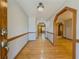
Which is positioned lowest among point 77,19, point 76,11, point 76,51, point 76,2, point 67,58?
point 67,58

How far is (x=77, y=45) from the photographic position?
384 cm

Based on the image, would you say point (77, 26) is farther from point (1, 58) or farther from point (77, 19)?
point (1, 58)

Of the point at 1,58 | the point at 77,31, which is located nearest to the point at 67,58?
the point at 77,31

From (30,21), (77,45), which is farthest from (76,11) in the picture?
(30,21)

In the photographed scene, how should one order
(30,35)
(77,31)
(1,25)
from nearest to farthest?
(1,25) → (77,31) → (30,35)

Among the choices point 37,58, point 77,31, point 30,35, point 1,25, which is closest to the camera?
point 1,25

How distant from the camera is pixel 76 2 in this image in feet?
12.6

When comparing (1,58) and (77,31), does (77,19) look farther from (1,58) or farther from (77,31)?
(1,58)

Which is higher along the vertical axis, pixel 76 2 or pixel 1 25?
pixel 76 2

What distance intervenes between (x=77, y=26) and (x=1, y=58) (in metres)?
2.50

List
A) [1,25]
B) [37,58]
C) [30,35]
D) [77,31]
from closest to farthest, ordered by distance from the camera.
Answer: [1,25] < [77,31] < [37,58] < [30,35]

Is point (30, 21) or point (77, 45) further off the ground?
point (30, 21)

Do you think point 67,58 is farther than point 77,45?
Yes

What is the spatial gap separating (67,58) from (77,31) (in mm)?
1682
